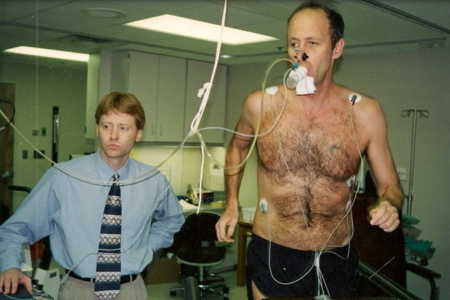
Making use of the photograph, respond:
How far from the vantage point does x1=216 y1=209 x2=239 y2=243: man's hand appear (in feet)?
3.62

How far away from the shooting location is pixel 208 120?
82.6 inches

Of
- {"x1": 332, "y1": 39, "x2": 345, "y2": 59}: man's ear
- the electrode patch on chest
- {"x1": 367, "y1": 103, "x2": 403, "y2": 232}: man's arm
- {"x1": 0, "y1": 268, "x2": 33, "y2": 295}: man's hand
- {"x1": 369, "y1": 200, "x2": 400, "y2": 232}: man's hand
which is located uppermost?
{"x1": 332, "y1": 39, "x2": 345, "y2": 59}: man's ear

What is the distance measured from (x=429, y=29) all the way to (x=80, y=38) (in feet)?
4.99

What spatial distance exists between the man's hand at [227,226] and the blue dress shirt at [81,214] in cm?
17

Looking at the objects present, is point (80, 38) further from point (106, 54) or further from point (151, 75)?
point (151, 75)

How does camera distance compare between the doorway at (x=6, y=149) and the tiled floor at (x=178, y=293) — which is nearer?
the doorway at (x=6, y=149)

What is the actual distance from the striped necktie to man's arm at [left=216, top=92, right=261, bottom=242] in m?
0.26

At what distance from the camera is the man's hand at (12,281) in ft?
2.91

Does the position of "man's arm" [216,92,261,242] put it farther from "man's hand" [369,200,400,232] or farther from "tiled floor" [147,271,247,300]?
"tiled floor" [147,271,247,300]

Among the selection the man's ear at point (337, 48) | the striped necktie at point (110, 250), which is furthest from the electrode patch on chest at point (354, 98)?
the striped necktie at point (110, 250)

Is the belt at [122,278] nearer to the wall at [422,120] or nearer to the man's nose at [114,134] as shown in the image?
the man's nose at [114,134]

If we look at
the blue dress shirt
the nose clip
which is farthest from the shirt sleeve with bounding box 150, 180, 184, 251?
the nose clip

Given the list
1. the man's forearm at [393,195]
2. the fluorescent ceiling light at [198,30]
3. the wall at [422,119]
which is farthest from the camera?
the wall at [422,119]

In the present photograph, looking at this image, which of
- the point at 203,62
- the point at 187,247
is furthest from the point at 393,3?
the point at 187,247
